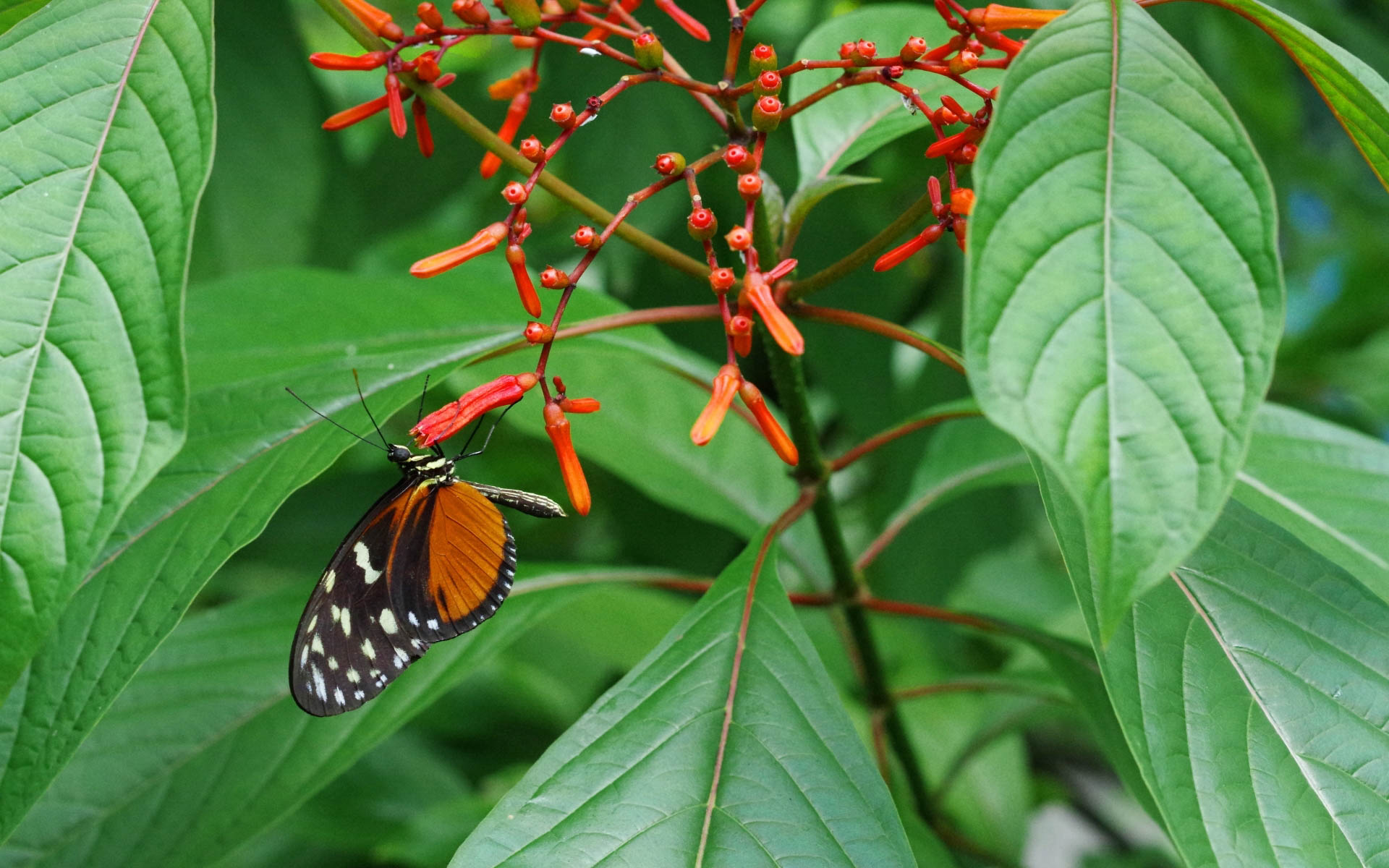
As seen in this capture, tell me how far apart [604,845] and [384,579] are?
42cm

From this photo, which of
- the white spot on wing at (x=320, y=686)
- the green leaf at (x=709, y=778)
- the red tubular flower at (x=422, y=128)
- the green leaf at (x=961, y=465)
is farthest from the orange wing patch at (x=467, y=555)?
the green leaf at (x=961, y=465)

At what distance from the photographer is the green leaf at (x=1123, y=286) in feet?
1.62

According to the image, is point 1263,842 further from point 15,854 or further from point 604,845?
point 15,854

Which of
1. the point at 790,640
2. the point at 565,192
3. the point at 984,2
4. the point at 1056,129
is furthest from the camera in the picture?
the point at 984,2

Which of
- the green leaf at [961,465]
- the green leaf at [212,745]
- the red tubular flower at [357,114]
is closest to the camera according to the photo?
the red tubular flower at [357,114]

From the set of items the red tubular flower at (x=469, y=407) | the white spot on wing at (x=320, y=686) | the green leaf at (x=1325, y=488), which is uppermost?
the red tubular flower at (x=469, y=407)

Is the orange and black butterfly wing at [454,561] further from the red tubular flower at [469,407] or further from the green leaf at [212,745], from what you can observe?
the red tubular flower at [469,407]

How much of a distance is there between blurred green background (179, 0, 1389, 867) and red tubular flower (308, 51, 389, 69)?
436 millimetres

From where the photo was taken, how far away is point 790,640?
0.93 metres

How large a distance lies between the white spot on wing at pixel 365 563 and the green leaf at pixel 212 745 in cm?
14

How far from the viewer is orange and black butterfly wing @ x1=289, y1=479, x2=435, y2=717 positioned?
975 mm

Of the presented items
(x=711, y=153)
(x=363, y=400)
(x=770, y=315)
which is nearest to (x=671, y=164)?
(x=711, y=153)

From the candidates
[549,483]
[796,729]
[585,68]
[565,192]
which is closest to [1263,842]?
[796,729]

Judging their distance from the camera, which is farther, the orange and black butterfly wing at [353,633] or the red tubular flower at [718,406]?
the orange and black butterfly wing at [353,633]
